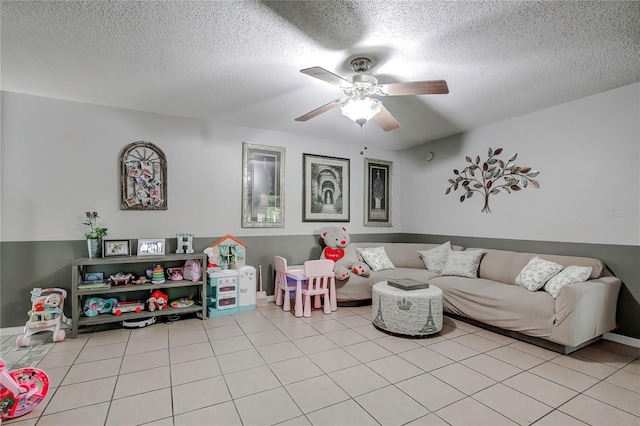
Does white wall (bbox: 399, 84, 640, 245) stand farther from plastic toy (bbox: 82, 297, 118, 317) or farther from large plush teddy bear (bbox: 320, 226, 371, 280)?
plastic toy (bbox: 82, 297, 118, 317)

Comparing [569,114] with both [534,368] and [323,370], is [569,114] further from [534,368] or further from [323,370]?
[323,370]

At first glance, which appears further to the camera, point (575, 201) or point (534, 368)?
point (575, 201)

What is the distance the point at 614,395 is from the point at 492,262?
1.90 m

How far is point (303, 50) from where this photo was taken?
2.40 meters

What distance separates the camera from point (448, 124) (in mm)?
4297

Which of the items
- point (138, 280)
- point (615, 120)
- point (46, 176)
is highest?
point (615, 120)

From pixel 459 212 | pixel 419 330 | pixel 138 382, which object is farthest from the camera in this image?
pixel 459 212

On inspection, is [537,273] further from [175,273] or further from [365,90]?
[175,273]

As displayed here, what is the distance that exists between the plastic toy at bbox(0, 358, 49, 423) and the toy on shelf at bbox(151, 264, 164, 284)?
1.58 m

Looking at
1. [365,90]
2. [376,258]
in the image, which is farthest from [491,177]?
[365,90]

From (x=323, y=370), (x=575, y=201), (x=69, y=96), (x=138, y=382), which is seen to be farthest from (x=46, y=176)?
(x=575, y=201)

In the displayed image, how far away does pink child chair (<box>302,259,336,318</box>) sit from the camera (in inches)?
155

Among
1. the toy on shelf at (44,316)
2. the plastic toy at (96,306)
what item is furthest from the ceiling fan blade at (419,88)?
the toy on shelf at (44,316)

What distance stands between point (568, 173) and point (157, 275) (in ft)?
16.1
